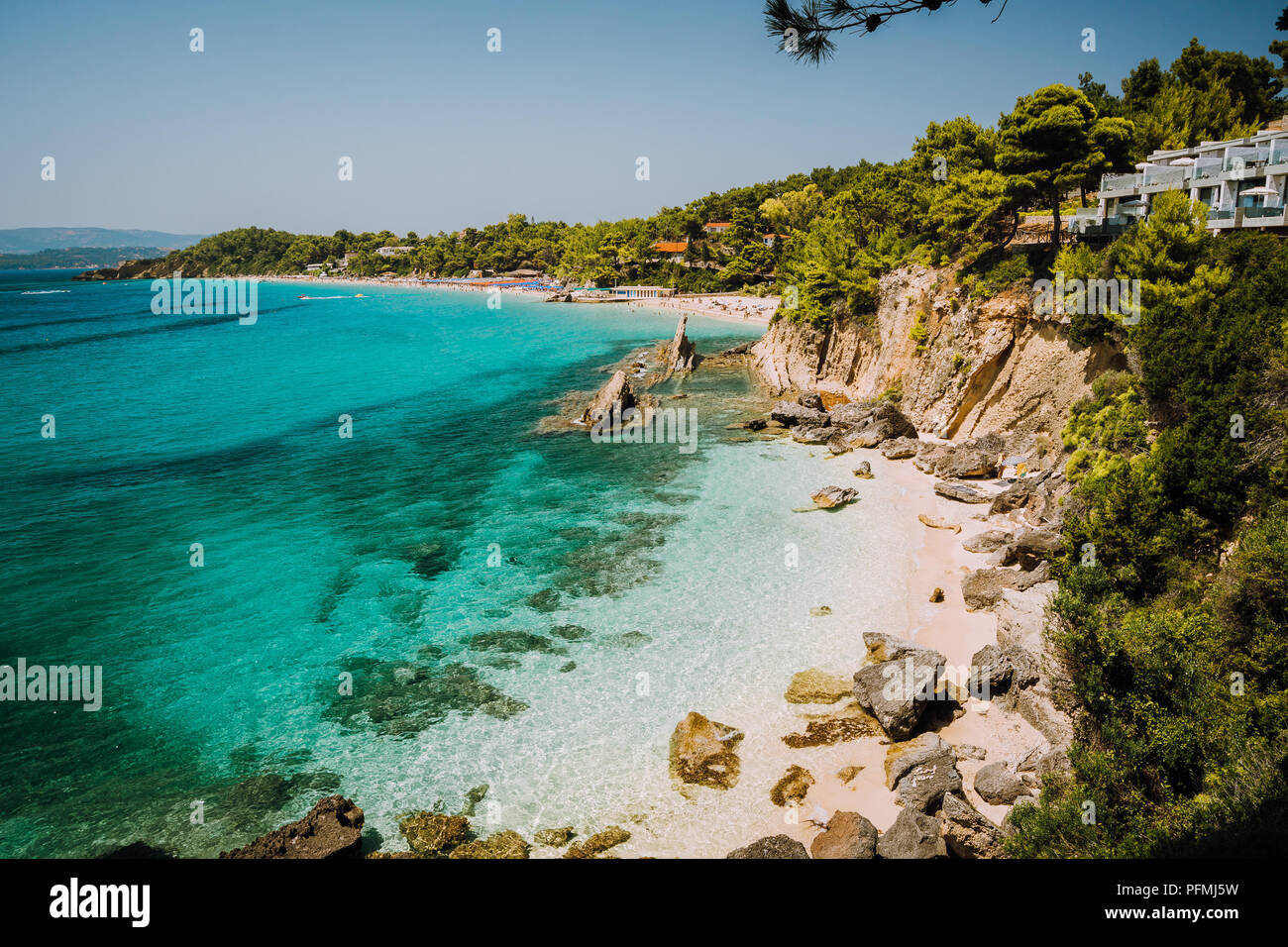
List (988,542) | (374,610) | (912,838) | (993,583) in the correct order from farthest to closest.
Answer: (988,542), (374,610), (993,583), (912,838)

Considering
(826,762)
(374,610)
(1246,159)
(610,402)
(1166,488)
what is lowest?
(826,762)

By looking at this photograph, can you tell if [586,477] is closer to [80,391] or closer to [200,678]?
[200,678]

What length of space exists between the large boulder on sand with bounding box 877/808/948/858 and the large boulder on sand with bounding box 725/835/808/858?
163 cm

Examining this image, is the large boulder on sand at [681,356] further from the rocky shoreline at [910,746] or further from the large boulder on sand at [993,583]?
the large boulder on sand at [993,583]

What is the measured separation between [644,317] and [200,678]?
9269 cm

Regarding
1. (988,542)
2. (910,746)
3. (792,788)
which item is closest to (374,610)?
(792,788)

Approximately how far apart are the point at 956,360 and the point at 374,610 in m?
32.2

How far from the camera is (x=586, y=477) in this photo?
37.3 metres

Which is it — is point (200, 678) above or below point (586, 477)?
below

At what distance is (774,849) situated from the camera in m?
13.3

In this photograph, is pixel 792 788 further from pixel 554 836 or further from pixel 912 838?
pixel 554 836

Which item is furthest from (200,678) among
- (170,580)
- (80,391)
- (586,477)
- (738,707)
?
(80,391)

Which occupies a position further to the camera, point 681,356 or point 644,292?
point 644,292

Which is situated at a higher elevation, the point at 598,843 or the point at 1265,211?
the point at 1265,211
